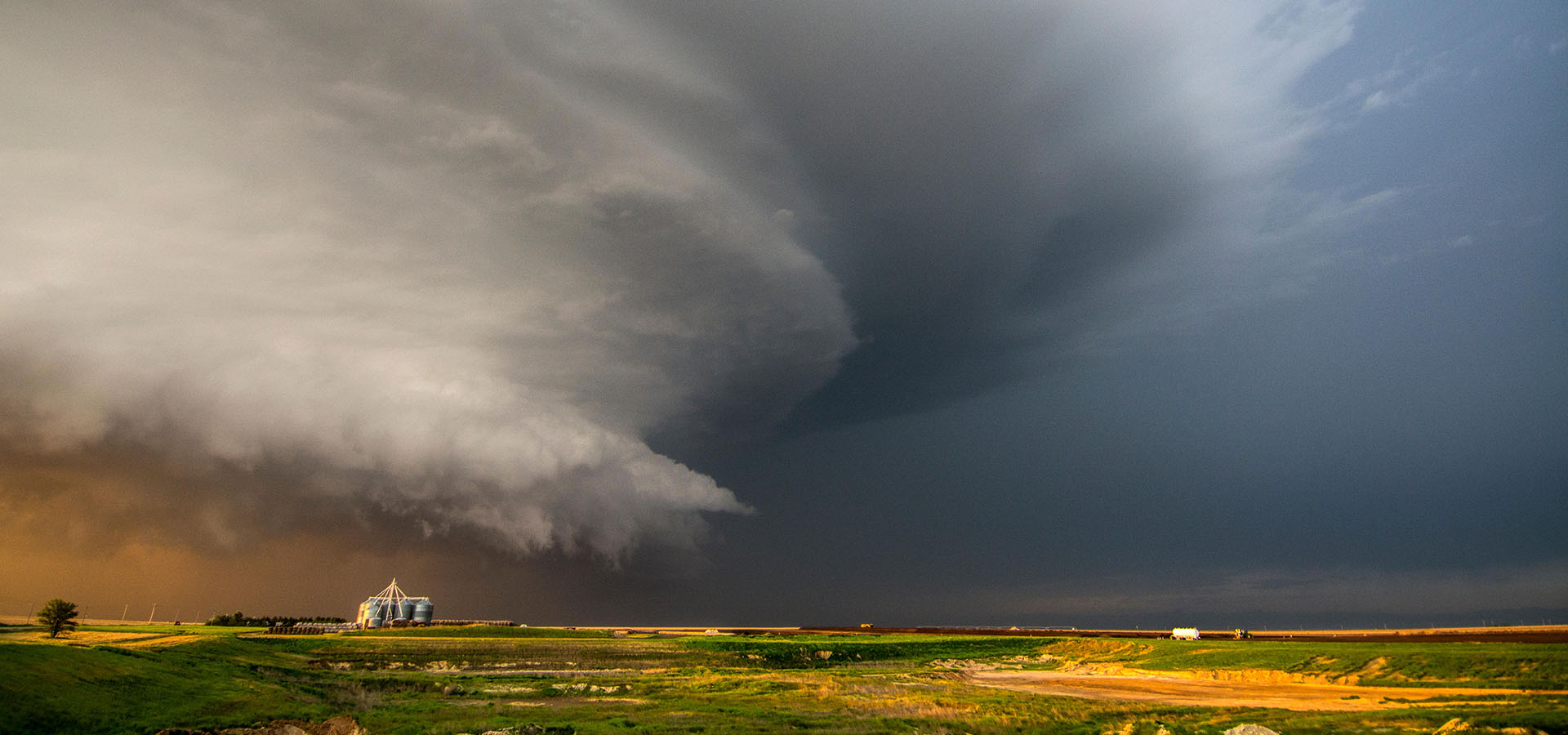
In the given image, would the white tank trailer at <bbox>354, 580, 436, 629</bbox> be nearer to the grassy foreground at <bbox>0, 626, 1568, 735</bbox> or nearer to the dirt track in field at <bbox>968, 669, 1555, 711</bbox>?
the grassy foreground at <bbox>0, 626, 1568, 735</bbox>

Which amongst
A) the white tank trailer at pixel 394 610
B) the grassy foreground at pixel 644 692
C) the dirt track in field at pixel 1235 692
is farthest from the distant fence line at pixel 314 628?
the dirt track in field at pixel 1235 692

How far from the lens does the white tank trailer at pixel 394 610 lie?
148500 millimetres

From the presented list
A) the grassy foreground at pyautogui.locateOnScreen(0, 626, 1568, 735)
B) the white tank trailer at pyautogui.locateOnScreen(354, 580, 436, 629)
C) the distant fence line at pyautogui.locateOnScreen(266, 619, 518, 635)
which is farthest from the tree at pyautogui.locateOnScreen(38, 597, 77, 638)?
the white tank trailer at pyautogui.locateOnScreen(354, 580, 436, 629)

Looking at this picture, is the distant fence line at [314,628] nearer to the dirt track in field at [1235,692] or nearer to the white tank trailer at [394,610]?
the white tank trailer at [394,610]

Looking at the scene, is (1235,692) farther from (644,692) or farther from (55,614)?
(55,614)

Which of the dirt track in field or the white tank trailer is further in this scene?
the white tank trailer

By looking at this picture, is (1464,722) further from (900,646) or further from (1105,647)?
(900,646)

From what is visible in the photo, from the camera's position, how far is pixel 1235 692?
180 ft

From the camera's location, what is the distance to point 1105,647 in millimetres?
99375

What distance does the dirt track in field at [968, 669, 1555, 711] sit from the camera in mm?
44284

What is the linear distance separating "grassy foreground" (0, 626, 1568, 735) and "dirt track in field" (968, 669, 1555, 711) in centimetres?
269

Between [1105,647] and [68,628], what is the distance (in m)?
138

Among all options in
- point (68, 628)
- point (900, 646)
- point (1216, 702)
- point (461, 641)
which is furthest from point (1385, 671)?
point (68, 628)

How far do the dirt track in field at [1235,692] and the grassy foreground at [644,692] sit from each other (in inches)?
106
